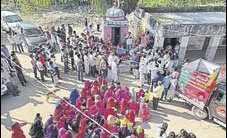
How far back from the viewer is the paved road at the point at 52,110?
9.22 m

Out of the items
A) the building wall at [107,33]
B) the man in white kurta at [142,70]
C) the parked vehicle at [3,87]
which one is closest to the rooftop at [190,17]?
the building wall at [107,33]

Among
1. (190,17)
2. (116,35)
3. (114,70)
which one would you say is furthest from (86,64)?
(190,17)

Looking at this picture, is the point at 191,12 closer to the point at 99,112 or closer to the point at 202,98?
the point at 202,98

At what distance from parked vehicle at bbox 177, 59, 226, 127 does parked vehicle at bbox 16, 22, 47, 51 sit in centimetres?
897

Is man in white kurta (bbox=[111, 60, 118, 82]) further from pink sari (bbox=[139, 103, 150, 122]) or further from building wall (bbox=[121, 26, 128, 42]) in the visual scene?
building wall (bbox=[121, 26, 128, 42])

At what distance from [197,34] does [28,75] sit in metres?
9.30

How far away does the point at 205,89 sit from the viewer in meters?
9.17

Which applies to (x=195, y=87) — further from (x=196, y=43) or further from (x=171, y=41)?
(x=196, y=43)

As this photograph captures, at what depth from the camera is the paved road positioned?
922 centimetres

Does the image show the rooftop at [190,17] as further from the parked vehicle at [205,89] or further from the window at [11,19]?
the window at [11,19]

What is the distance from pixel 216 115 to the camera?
9.16m

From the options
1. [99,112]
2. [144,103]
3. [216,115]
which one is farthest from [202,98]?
[99,112]

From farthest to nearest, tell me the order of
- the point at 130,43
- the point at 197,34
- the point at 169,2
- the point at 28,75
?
1. the point at 169,2
2. the point at 130,43
3. the point at 197,34
4. the point at 28,75

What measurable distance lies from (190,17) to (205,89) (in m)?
7.97
